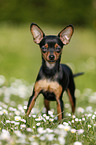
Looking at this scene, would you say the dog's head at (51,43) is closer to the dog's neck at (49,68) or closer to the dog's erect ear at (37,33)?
the dog's erect ear at (37,33)

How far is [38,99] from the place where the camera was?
5680 millimetres

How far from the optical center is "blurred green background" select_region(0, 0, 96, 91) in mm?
8234

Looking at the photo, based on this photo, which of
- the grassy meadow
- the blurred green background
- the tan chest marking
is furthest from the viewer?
the blurred green background

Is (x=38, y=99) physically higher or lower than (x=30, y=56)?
lower

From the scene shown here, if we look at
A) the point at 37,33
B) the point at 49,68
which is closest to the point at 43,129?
the point at 49,68

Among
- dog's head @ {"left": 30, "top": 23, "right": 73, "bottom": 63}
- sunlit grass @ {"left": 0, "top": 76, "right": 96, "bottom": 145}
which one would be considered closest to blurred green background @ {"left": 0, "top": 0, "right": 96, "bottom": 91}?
sunlit grass @ {"left": 0, "top": 76, "right": 96, "bottom": 145}

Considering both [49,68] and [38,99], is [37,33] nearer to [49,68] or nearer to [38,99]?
[49,68]

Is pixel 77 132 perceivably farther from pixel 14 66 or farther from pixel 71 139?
pixel 14 66

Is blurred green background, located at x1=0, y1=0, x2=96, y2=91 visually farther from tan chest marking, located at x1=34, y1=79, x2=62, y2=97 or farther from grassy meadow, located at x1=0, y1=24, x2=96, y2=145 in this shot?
tan chest marking, located at x1=34, y1=79, x2=62, y2=97

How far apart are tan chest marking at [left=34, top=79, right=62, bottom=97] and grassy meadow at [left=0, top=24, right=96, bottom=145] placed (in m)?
0.33

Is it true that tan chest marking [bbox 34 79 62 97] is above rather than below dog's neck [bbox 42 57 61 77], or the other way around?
below

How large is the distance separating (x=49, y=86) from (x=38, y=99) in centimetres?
233

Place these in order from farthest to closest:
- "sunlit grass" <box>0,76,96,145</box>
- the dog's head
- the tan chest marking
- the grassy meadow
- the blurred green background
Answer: the blurred green background → the tan chest marking → the dog's head → the grassy meadow → "sunlit grass" <box>0,76,96,145</box>

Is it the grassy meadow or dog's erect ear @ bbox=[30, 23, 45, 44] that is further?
dog's erect ear @ bbox=[30, 23, 45, 44]
